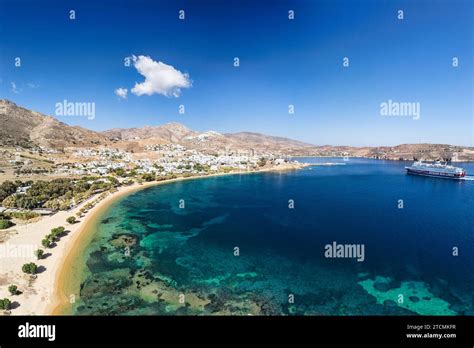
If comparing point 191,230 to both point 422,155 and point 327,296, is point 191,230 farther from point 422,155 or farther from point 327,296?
point 422,155

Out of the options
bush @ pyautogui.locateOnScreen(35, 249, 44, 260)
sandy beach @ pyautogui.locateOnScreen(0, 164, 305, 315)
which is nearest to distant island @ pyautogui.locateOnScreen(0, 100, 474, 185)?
sandy beach @ pyautogui.locateOnScreen(0, 164, 305, 315)

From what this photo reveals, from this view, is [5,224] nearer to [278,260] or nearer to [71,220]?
[71,220]

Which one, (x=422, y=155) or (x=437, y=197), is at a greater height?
(x=422, y=155)

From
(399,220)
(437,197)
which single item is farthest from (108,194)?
(437,197)

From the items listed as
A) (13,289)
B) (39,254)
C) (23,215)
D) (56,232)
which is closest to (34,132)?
(23,215)

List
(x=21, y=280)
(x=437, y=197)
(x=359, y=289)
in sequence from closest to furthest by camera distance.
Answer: (x=21, y=280) → (x=359, y=289) → (x=437, y=197)
